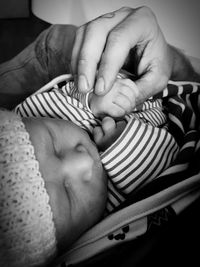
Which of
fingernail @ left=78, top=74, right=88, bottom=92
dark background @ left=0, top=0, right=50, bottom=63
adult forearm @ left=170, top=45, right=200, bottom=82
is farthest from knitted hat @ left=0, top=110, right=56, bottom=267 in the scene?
dark background @ left=0, top=0, right=50, bottom=63

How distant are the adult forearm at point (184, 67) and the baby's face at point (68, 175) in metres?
0.44

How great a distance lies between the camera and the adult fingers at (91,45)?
1.73 ft

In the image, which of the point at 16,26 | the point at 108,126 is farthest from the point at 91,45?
the point at 16,26

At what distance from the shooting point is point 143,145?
0.57 meters

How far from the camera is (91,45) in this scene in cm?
57

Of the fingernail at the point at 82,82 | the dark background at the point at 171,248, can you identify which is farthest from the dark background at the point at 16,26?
the dark background at the point at 171,248

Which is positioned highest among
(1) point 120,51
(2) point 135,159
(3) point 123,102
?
(1) point 120,51

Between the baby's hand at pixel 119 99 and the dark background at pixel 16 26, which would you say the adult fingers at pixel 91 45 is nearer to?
the baby's hand at pixel 119 99

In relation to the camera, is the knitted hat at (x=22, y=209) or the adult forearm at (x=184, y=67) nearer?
the knitted hat at (x=22, y=209)

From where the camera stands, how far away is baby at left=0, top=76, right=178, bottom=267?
15.4 inches

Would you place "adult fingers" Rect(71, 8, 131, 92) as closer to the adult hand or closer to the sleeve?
the adult hand

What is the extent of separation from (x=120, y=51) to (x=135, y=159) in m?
0.26

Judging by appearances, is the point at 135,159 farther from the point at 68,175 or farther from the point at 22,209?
the point at 22,209

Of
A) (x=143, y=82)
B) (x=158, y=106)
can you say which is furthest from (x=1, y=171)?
(x=158, y=106)
